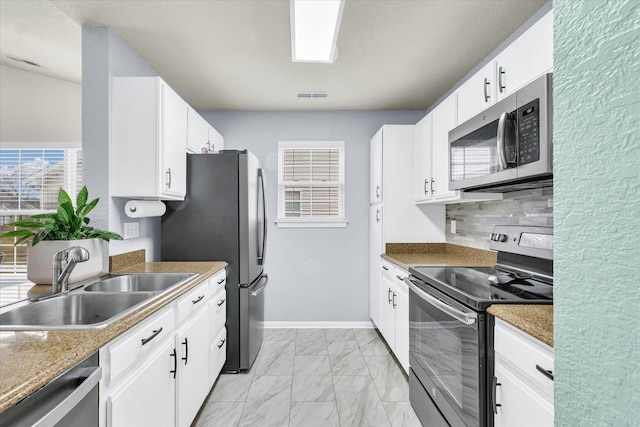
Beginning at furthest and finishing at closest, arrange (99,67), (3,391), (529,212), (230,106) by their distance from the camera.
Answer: (230,106), (99,67), (529,212), (3,391)

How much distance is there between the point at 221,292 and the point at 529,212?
217cm

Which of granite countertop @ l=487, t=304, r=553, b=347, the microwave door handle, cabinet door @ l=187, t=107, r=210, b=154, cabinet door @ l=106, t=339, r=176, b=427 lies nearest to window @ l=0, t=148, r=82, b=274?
cabinet door @ l=187, t=107, r=210, b=154

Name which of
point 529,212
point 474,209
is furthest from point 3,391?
point 474,209

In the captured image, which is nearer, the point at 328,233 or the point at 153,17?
the point at 153,17

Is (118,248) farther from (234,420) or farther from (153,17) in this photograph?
(153,17)

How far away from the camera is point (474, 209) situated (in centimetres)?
284

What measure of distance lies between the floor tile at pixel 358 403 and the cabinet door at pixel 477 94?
2.03 meters

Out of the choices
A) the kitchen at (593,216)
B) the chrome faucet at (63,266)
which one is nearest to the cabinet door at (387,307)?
the chrome faucet at (63,266)

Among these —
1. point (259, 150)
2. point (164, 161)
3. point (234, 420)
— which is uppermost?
point (259, 150)

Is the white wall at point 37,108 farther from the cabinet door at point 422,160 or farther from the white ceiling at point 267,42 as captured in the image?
the cabinet door at point 422,160

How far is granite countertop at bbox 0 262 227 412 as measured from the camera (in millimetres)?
787

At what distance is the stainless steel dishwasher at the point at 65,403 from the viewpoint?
0.83m


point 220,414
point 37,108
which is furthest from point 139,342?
point 37,108

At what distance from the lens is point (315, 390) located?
2.55 metres
